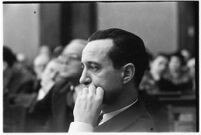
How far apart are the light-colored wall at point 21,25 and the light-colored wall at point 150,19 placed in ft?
1.98

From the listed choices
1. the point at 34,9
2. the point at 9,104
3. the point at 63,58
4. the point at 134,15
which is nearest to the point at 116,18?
the point at 134,15

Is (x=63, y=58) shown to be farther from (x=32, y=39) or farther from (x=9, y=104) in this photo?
(x=9, y=104)

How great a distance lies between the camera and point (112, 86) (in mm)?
2531

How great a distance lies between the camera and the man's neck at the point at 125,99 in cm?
250

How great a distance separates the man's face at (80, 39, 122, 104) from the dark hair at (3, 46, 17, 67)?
119 cm

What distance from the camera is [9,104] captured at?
11.6 feet

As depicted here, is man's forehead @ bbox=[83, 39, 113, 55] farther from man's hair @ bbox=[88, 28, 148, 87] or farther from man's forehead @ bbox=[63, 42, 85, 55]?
man's forehead @ bbox=[63, 42, 85, 55]

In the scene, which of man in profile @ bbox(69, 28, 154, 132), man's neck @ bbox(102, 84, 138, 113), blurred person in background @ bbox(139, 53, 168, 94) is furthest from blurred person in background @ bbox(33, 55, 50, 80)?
man's neck @ bbox(102, 84, 138, 113)

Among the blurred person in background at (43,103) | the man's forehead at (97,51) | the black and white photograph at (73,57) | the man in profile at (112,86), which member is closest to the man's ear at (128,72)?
the man in profile at (112,86)

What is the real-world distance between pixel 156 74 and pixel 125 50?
1.05 metres

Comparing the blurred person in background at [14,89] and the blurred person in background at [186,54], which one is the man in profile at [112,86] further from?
the blurred person in background at [14,89]

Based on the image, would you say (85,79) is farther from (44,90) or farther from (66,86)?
(44,90)

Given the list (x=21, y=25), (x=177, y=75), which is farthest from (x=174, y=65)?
(x=21, y=25)

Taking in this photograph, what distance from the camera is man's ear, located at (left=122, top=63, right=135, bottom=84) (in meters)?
2.47
